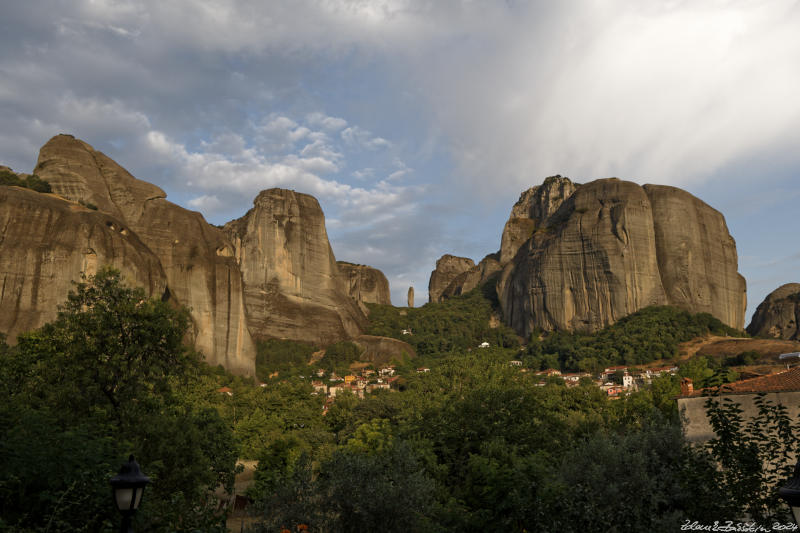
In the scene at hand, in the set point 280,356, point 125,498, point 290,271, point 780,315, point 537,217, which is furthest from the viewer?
point 537,217

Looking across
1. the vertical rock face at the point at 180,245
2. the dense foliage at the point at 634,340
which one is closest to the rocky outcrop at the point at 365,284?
the dense foliage at the point at 634,340

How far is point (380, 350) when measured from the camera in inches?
4626

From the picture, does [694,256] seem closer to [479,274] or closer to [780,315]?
[780,315]

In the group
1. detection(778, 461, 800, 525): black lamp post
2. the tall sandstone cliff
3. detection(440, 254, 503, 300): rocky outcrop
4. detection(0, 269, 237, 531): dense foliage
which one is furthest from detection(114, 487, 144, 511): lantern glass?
detection(440, 254, 503, 300): rocky outcrop

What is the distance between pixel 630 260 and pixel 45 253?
94095 millimetres

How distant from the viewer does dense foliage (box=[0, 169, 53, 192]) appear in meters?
65.6

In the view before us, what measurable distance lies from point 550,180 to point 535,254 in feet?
180

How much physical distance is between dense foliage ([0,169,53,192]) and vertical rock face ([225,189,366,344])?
47.8m

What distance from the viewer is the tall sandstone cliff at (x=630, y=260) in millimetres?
113125

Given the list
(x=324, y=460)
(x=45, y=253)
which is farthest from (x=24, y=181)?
(x=324, y=460)

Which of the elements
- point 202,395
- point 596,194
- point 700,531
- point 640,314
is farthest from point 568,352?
point 700,531

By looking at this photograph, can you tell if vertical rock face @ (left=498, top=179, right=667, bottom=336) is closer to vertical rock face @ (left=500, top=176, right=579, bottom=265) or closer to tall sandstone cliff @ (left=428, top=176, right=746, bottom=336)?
tall sandstone cliff @ (left=428, top=176, right=746, bottom=336)

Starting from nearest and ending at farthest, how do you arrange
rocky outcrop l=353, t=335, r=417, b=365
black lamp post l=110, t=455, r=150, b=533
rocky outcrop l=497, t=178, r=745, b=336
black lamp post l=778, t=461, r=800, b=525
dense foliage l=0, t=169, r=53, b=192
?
black lamp post l=778, t=461, r=800, b=525 → black lamp post l=110, t=455, r=150, b=533 → dense foliage l=0, t=169, r=53, b=192 → rocky outcrop l=497, t=178, r=745, b=336 → rocky outcrop l=353, t=335, r=417, b=365

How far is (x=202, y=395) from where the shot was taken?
177 feet
